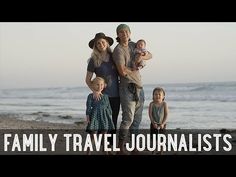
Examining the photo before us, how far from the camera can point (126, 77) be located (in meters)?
6.66

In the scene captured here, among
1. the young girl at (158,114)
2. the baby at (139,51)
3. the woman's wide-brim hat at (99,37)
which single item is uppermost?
the woman's wide-brim hat at (99,37)

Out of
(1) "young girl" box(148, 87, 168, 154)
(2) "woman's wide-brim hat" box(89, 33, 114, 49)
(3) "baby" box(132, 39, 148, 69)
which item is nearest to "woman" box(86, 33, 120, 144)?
(2) "woman's wide-brim hat" box(89, 33, 114, 49)

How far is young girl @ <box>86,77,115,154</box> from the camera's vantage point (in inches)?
257

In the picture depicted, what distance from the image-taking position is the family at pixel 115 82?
6555mm

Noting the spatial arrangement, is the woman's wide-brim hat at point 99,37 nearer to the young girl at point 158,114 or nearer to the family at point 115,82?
the family at point 115,82

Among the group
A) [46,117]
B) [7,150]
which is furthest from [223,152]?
[46,117]

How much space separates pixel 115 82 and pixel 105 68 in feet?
0.74

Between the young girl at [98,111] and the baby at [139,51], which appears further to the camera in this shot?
A: the baby at [139,51]

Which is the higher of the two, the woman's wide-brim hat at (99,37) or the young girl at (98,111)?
the woman's wide-brim hat at (99,37)

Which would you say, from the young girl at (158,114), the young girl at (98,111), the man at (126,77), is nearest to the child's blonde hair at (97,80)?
the young girl at (98,111)

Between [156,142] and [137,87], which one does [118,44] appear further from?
[156,142]

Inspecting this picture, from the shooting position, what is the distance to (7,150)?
23.3 feet

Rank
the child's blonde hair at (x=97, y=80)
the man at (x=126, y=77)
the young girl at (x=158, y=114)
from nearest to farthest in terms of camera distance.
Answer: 1. the child's blonde hair at (x=97, y=80)
2. the man at (x=126, y=77)
3. the young girl at (x=158, y=114)

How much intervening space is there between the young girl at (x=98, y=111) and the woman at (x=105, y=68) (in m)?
0.10
